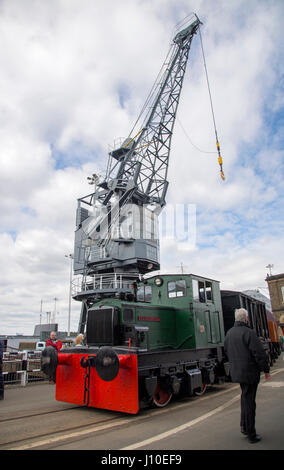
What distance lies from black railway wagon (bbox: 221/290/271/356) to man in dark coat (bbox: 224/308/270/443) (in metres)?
6.69

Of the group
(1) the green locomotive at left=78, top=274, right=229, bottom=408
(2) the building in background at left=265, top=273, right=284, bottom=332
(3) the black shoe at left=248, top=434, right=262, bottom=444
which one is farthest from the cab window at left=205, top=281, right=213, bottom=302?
(2) the building in background at left=265, top=273, right=284, bottom=332

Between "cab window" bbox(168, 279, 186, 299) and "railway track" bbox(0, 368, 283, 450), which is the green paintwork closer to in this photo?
"cab window" bbox(168, 279, 186, 299)

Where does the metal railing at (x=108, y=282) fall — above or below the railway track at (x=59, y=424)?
above

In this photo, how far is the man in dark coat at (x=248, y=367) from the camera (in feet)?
12.8

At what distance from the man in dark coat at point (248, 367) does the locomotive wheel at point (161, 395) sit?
2.71m

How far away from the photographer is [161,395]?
6.54 m

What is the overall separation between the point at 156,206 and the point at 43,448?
972 inches

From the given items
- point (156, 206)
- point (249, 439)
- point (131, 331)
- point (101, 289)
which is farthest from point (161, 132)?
point (249, 439)

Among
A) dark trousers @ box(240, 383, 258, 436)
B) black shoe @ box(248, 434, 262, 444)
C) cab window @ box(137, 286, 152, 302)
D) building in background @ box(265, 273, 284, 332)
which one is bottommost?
black shoe @ box(248, 434, 262, 444)

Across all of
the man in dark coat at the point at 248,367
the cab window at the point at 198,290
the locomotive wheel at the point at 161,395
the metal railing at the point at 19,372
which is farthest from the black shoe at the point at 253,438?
the metal railing at the point at 19,372

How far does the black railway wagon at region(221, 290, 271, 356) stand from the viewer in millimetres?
10699

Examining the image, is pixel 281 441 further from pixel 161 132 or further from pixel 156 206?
pixel 161 132

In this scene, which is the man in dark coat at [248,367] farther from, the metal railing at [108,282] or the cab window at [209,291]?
the metal railing at [108,282]
